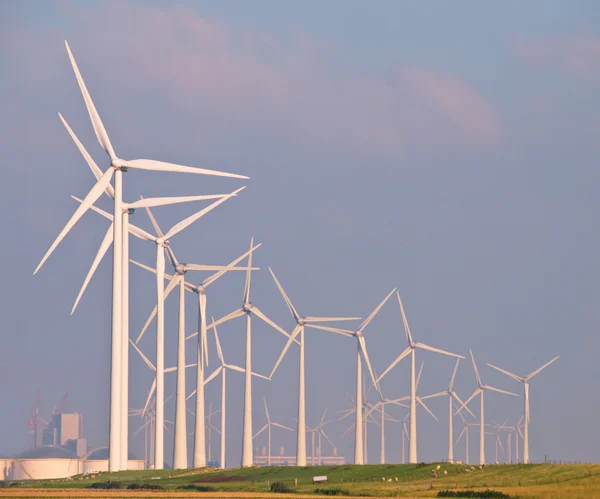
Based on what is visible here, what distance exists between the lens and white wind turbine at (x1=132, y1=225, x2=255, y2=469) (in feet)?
529

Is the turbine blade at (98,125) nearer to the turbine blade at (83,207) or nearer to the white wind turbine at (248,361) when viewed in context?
the turbine blade at (83,207)

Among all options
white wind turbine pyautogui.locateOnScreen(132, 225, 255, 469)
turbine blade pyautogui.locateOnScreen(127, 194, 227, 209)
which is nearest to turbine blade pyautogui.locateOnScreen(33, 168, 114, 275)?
turbine blade pyautogui.locateOnScreen(127, 194, 227, 209)

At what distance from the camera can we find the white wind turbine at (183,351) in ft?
529

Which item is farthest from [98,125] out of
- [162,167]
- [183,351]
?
[183,351]

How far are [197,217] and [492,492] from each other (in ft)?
205

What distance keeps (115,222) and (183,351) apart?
40.5 m

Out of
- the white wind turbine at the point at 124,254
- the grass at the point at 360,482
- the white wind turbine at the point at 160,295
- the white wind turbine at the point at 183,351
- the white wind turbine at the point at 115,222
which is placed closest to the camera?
the grass at the point at 360,482

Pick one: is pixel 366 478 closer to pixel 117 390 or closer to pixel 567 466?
pixel 567 466

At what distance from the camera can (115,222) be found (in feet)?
415

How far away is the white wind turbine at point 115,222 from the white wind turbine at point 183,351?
2765 cm

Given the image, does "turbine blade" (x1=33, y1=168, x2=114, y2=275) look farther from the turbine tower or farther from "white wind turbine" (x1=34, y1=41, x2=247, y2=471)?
the turbine tower

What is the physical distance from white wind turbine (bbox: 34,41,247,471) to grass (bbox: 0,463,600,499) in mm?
7113

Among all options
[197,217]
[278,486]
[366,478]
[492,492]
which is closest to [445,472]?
[366,478]

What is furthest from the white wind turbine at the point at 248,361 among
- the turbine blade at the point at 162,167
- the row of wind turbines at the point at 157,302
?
the turbine blade at the point at 162,167
